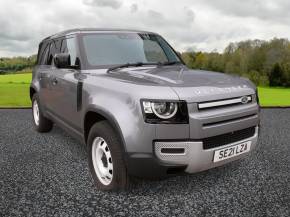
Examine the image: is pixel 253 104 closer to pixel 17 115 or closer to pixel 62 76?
pixel 62 76

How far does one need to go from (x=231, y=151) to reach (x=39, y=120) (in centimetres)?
413

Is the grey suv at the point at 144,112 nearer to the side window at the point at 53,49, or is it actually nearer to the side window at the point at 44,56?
the side window at the point at 53,49

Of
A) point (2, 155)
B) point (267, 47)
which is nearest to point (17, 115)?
point (2, 155)

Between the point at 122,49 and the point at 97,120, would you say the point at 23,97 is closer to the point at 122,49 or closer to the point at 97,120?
the point at 122,49

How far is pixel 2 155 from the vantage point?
5.10 metres

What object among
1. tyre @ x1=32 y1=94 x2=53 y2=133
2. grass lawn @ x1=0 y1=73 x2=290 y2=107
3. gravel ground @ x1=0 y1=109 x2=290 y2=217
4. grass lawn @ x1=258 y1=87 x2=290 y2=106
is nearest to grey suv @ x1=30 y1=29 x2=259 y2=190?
gravel ground @ x1=0 y1=109 x2=290 y2=217

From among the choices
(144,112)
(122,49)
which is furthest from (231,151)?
(122,49)

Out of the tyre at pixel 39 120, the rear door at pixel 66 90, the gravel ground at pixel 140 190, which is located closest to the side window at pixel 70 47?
the rear door at pixel 66 90

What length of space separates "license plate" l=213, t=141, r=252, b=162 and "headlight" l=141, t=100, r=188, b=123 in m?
0.53

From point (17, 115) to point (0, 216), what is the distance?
6.62 metres

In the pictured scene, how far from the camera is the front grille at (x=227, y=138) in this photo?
10.1ft

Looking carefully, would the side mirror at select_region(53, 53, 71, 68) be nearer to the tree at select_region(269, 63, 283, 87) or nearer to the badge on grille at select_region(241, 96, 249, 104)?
the badge on grille at select_region(241, 96, 249, 104)

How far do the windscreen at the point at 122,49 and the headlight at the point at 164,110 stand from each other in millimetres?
1410

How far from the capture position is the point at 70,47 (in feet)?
14.8
